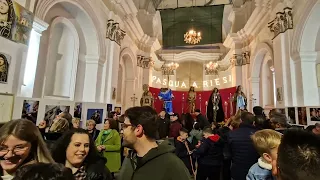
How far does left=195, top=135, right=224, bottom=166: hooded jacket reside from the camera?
3.54 meters

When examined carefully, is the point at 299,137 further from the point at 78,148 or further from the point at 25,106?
the point at 25,106

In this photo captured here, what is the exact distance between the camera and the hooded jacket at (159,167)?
134cm

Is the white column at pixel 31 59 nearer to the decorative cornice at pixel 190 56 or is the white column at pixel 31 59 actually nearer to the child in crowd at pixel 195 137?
the child in crowd at pixel 195 137

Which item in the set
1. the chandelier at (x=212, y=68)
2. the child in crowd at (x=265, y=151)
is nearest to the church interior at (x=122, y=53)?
the chandelier at (x=212, y=68)

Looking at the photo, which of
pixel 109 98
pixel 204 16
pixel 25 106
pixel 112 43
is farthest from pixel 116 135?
pixel 204 16

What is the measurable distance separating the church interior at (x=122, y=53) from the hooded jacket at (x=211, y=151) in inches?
127

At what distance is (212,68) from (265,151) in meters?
14.2

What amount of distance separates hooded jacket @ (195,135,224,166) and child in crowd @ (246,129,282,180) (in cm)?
172

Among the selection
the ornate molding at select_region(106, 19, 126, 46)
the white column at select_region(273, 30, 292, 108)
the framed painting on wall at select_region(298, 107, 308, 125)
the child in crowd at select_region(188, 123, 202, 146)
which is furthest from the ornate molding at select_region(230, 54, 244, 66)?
the child in crowd at select_region(188, 123, 202, 146)

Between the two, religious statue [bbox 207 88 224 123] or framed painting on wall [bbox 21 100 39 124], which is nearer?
framed painting on wall [bbox 21 100 39 124]

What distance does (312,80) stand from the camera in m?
6.39

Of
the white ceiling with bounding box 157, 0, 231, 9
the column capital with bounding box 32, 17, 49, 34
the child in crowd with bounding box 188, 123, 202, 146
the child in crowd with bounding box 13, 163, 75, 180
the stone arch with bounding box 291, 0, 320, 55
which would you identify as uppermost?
the white ceiling with bounding box 157, 0, 231, 9

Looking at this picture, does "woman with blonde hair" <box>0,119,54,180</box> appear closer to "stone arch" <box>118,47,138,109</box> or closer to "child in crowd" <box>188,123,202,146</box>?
"child in crowd" <box>188,123,202,146</box>

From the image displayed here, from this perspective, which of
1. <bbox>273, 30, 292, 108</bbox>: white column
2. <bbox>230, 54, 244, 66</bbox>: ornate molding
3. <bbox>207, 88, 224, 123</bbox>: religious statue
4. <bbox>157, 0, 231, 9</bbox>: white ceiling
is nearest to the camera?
<bbox>273, 30, 292, 108</bbox>: white column
